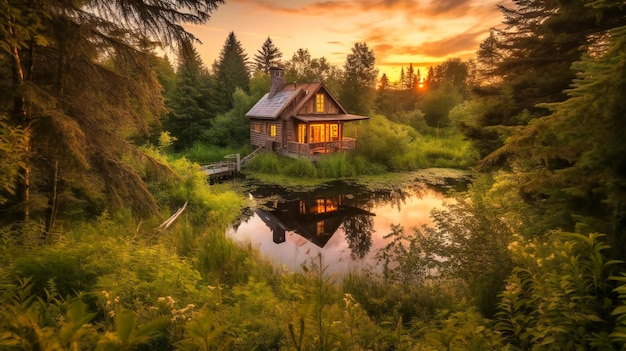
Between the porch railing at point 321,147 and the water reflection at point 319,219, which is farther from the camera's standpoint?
the porch railing at point 321,147

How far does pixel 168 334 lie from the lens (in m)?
3.46

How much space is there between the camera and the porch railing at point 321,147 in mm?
24281

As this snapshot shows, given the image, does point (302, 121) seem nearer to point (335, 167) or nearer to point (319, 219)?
point (335, 167)

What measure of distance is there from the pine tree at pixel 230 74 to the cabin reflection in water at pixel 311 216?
73.1 ft

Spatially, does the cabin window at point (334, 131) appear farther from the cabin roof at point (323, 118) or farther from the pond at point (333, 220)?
the pond at point (333, 220)

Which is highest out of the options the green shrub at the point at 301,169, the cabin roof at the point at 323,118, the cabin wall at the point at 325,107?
the cabin wall at the point at 325,107

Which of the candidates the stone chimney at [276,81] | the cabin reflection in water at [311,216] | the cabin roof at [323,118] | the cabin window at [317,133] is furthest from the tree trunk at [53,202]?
the stone chimney at [276,81]

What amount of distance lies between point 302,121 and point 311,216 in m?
12.4

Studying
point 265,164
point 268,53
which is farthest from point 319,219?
point 268,53

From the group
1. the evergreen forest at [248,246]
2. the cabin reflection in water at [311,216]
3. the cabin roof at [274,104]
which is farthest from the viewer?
the cabin roof at [274,104]

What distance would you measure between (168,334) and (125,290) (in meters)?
1.04

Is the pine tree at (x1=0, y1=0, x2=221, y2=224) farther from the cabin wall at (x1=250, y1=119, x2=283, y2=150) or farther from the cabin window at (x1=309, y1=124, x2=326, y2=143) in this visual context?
the cabin window at (x1=309, y1=124, x2=326, y2=143)

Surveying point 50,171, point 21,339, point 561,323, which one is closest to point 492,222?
point 561,323

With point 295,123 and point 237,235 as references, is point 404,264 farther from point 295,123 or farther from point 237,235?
point 295,123
